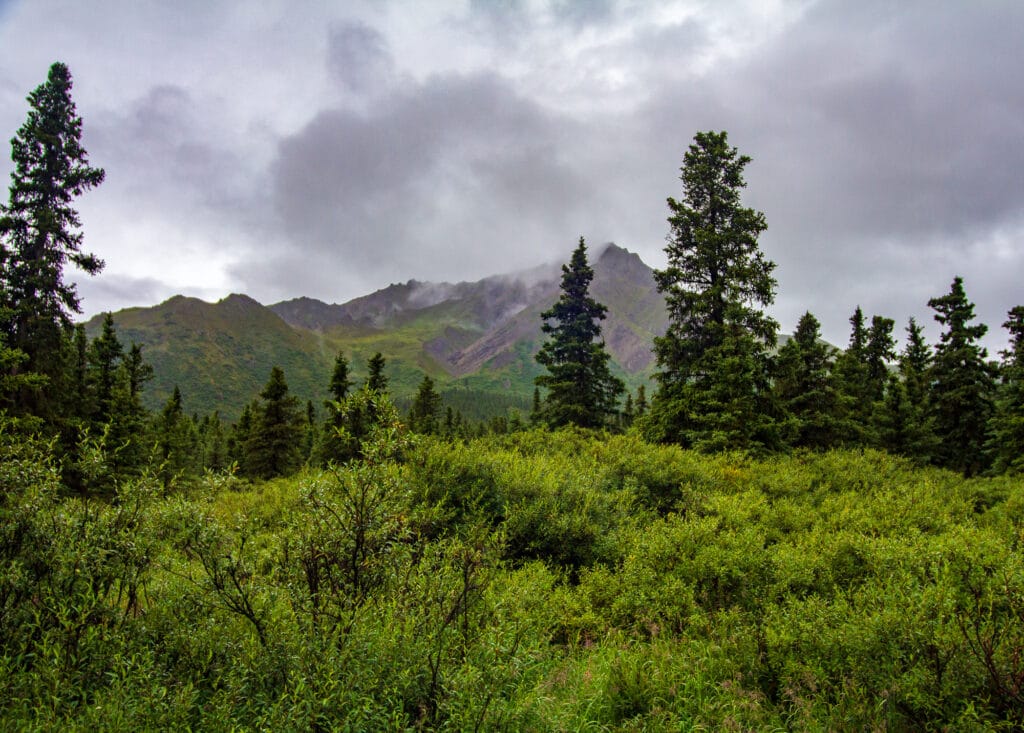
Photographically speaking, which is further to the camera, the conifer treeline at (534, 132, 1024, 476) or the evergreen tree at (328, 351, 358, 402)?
the evergreen tree at (328, 351, 358, 402)

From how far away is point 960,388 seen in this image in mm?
30125

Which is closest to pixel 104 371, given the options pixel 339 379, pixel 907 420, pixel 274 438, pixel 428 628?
pixel 274 438

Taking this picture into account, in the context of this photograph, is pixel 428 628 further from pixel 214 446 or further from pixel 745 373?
pixel 214 446

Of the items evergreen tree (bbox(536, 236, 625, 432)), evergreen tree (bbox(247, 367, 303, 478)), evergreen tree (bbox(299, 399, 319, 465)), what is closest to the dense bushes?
evergreen tree (bbox(536, 236, 625, 432))

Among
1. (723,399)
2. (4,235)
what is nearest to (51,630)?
(723,399)

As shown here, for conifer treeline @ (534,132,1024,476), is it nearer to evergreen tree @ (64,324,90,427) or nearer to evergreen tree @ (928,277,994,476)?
evergreen tree @ (928,277,994,476)

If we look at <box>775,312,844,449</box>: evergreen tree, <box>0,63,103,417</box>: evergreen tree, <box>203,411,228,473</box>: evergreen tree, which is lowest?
<box>203,411,228,473</box>: evergreen tree

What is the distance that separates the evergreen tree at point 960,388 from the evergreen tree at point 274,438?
44090 mm

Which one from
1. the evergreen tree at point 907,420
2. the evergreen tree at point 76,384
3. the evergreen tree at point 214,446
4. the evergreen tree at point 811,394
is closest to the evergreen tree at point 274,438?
the evergreen tree at point 76,384

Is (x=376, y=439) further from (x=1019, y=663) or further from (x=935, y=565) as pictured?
(x=935, y=565)

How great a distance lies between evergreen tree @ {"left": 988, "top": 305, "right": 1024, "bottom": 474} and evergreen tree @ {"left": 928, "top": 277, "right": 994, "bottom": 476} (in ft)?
7.66

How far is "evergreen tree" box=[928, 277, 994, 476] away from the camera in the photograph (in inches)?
1175

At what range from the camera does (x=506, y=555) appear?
28.7 ft

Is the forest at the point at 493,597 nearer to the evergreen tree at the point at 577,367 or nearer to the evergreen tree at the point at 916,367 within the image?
the evergreen tree at the point at 577,367
